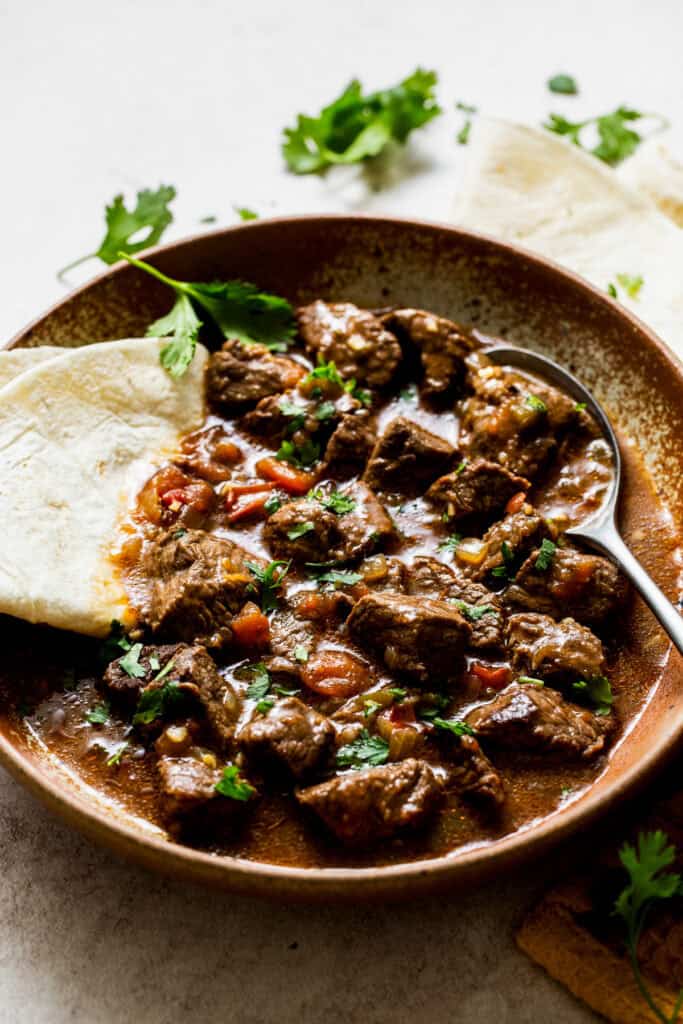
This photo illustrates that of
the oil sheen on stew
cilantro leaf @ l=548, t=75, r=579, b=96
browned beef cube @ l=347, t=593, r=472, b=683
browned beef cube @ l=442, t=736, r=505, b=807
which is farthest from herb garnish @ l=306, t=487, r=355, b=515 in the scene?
cilantro leaf @ l=548, t=75, r=579, b=96

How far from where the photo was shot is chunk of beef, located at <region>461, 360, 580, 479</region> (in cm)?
620

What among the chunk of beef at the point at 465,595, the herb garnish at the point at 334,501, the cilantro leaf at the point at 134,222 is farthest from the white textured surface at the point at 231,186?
the herb garnish at the point at 334,501

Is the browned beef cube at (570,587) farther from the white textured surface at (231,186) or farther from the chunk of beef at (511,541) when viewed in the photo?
the white textured surface at (231,186)

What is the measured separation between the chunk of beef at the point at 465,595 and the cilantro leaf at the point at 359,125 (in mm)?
3632

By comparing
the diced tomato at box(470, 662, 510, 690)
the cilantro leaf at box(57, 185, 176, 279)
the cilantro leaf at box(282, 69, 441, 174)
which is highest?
the cilantro leaf at box(282, 69, 441, 174)

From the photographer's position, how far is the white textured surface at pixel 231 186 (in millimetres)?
4906

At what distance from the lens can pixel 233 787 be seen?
192 inches

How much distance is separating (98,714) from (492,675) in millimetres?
1823

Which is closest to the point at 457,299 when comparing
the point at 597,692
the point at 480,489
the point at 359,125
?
the point at 480,489

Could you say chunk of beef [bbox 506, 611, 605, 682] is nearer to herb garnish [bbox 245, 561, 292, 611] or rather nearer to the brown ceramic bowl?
the brown ceramic bowl

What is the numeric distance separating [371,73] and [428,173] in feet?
4.21

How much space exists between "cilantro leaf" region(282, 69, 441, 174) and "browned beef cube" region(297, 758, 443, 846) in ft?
15.9

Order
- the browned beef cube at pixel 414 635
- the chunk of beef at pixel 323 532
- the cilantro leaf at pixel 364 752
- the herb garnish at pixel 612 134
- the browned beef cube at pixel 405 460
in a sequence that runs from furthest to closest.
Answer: the herb garnish at pixel 612 134 → the browned beef cube at pixel 405 460 → the chunk of beef at pixel 323 532 → the browned beef cube at pixel 414 635 → the cilantro leaf at pixel 364 752

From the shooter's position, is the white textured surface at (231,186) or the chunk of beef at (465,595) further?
the chunk of beef at (465,595)
